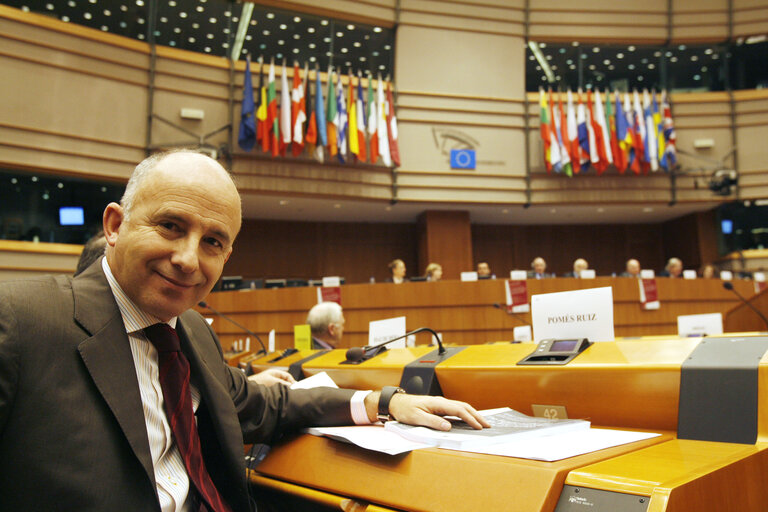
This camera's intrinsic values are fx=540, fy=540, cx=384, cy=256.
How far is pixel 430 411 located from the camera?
1115 millimetres

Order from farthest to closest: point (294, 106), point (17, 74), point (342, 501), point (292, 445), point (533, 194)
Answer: point (533, 194)
point (294, 106)
point (17, 74)
point (292, 445)
point (342, 501)

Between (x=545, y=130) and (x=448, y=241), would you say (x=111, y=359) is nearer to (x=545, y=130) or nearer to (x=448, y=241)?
(x=448, y=241)

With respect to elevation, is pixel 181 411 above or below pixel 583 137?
below

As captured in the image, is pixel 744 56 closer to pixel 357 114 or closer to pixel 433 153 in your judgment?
pixel 433 153

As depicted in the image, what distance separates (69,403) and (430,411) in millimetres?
653

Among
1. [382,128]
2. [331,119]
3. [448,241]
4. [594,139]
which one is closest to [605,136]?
[594,139]

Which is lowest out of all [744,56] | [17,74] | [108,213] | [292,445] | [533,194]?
[292,445]

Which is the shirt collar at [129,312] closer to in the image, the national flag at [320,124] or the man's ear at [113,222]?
the man's ear at [113,222]

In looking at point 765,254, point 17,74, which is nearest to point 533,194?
point 765,254

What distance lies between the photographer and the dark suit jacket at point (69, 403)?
0.78 meters

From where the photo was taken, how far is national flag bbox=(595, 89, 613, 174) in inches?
351

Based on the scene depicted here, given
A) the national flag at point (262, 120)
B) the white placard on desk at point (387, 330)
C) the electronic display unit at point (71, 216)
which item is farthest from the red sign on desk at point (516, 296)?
the electronic display unit at point (71, 216)

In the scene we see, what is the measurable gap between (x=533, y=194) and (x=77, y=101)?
23.2ft

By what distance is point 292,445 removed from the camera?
1229mm
